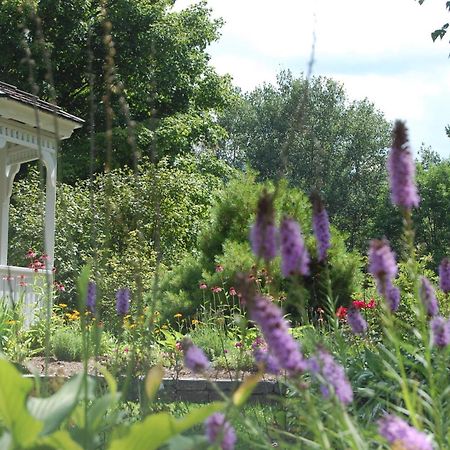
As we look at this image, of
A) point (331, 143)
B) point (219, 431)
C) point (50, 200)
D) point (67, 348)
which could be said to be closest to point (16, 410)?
point (219, 431)

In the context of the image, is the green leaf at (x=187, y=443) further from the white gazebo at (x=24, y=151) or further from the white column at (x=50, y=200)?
the white column at (x=50, y=200)

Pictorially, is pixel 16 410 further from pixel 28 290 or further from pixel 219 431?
pixel 28 290

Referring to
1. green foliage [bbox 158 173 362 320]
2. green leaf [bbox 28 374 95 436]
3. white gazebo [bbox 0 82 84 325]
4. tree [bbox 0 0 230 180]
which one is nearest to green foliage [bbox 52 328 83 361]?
white gazebo [bbox 0 82 84 325]

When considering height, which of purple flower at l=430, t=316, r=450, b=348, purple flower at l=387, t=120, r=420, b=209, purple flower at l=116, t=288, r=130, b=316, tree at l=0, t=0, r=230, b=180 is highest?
tree at l=0, t=0, r=230, b=180

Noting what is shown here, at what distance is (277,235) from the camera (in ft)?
4.75

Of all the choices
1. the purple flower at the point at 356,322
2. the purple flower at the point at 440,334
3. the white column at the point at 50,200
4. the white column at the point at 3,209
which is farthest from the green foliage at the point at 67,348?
the purple flower at the point at 440,334

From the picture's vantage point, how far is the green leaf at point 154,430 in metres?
1.48

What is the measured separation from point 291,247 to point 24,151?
11509 millimetres

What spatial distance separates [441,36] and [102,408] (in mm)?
5562

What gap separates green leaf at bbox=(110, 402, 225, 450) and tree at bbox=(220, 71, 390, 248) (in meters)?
31.4

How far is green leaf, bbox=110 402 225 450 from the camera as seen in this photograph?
1478mm

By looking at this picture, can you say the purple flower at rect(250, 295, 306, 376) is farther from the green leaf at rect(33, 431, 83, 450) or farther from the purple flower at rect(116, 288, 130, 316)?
the purple flower at rect(116, 288, 130, 316)

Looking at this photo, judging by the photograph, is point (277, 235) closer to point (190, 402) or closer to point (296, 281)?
point (296, 281)

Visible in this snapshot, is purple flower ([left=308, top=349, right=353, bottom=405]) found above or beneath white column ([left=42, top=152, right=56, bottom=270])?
beneath
